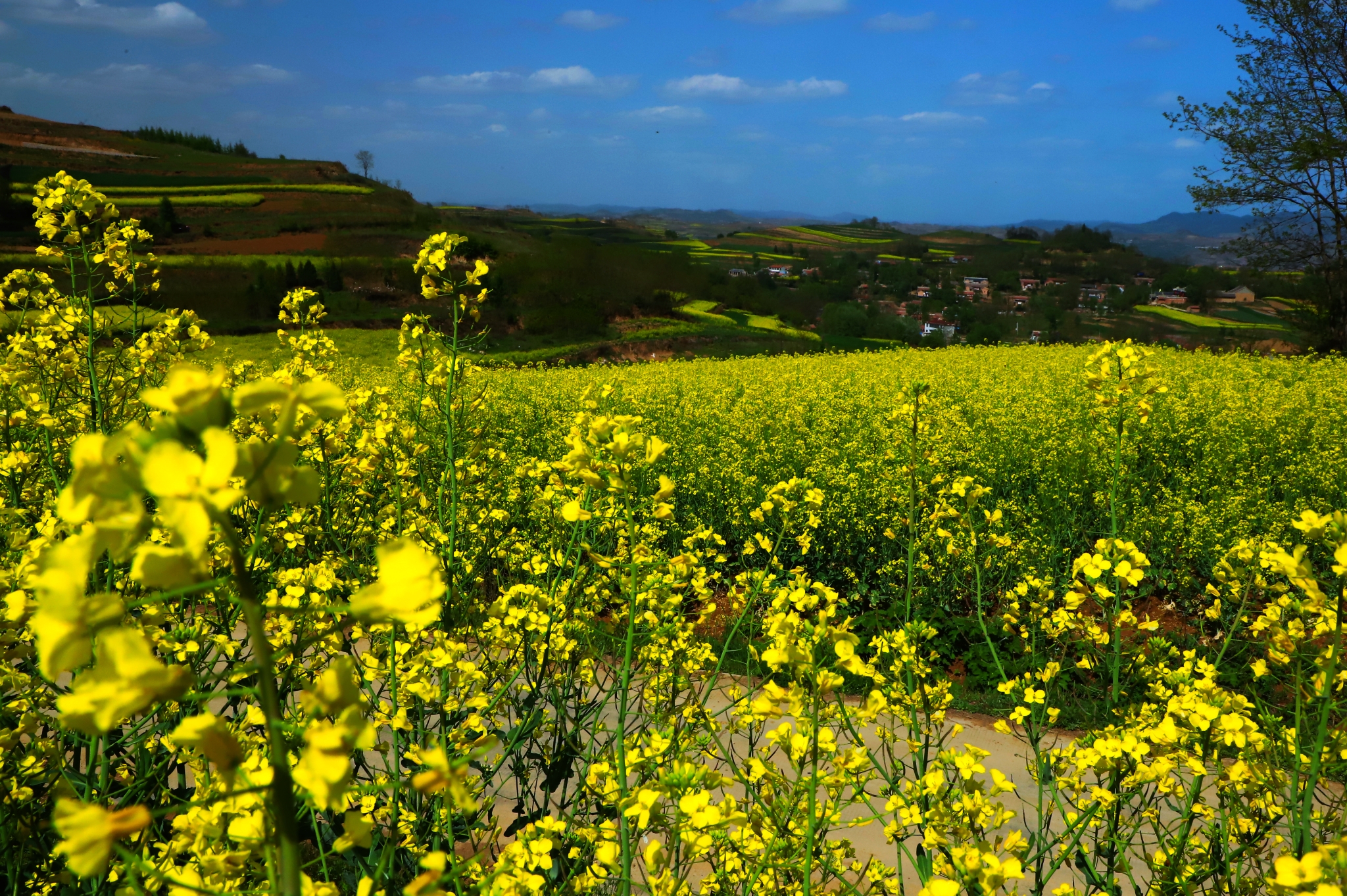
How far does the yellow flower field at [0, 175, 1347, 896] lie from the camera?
0.62 meters

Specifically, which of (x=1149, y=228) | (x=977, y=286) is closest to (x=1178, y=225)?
(x=1149, y=228)

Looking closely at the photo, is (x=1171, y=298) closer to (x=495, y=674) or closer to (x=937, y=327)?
(x=937, y=327)

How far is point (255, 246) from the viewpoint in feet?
102

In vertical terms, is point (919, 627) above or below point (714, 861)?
above

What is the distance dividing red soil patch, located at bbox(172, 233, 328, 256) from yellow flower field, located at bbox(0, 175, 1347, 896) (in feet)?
97.8

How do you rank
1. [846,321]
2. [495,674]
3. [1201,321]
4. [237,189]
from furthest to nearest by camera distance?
1. [237,189]
2. [846,321]
3. [1201,321]
4. [495,674]

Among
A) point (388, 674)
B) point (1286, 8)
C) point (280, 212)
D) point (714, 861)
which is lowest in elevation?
point (714, 861)

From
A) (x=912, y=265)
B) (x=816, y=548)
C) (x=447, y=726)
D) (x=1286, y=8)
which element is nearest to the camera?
(x=447, y=726)

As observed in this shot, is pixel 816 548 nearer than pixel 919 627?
No

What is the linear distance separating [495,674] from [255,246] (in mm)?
34161

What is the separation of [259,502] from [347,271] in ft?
104

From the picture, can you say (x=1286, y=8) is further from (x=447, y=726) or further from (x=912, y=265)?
(x=912, y=265)

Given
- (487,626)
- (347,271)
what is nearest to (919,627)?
(487,626)

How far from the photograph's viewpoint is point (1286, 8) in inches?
659
